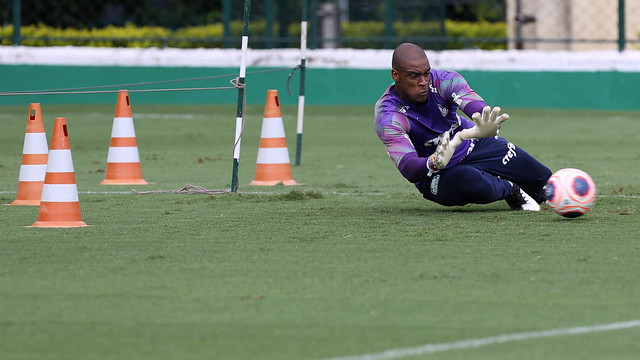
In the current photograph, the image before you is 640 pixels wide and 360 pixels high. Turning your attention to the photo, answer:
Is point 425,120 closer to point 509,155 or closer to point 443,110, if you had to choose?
point 443,110

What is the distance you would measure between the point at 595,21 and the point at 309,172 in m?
13.5

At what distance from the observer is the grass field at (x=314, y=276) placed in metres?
4.35

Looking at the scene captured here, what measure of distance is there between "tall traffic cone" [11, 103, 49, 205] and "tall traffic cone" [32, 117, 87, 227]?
46.4 inches

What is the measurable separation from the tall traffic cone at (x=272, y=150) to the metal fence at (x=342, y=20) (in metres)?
9.55

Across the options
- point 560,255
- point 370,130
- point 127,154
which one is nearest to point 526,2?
point 370,130

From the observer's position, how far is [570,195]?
24.2 feet

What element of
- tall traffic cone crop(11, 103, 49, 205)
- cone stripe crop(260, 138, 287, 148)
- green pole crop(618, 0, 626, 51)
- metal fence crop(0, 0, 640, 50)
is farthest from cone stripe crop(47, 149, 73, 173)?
green pole crop(618, 0, 626, 51)

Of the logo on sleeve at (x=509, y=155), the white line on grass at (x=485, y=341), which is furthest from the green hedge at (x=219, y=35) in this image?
the white line on grass at (x=485, y=341)

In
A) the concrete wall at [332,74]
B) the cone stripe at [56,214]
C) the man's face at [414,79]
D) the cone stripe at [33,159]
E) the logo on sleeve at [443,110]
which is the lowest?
the cone stripe at [56,214]

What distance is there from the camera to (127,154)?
997 centimetres

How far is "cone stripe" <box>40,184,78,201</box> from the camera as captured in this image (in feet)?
23.6

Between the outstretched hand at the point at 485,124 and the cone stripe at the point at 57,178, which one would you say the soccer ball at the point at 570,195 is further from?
the cone stripe at the point at 57,178

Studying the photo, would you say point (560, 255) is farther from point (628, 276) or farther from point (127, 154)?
point (127, 154)

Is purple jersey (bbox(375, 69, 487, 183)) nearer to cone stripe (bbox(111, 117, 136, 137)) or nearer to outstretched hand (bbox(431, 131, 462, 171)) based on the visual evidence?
outstretched hand (bbox(431, 131, 462, 171))
